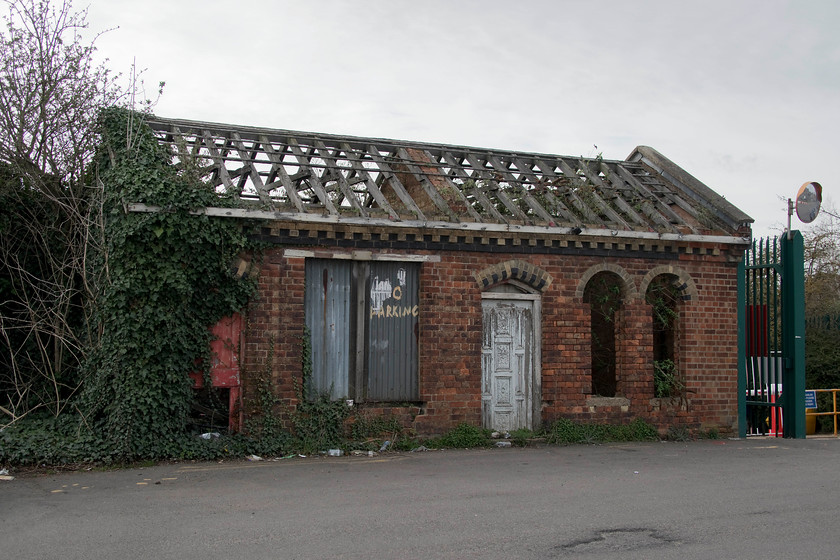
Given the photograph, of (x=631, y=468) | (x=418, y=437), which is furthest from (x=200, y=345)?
(x=631, y=468)

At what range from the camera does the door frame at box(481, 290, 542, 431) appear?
12.4 meters

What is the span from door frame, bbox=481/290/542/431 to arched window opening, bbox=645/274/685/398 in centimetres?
230

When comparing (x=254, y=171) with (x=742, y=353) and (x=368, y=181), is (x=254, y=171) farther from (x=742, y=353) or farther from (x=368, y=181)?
(x=742, y=353)

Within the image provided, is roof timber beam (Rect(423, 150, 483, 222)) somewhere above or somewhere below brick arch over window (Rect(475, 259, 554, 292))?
above

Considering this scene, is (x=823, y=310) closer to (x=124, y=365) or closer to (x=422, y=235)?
(x=422, y=235)

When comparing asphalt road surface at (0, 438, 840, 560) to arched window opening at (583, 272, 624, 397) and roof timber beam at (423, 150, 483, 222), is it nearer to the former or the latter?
arched window opening at (583, 272, 624, 397)

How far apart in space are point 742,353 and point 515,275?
483 centimetres

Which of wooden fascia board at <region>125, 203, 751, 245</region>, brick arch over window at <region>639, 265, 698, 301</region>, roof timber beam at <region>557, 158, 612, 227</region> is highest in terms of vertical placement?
roof timber beam at <region>557, 158, 612, 227</region>

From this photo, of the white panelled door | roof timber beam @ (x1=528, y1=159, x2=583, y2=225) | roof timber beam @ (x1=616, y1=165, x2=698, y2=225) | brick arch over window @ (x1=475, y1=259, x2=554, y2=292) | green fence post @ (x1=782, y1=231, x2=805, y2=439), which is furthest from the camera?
roof timber beam @ (x1=616, y1=165, x2=698, y2=225)

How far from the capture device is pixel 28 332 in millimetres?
11297

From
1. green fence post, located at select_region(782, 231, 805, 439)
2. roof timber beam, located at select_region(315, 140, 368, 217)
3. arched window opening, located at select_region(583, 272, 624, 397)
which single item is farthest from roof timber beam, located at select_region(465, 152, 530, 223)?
green fence post, located at select_region(782, 231, 805, 439)

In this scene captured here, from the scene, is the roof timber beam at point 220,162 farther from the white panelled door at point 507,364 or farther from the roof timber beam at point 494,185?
the white panelled door at point 507,364

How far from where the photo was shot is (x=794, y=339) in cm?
1355

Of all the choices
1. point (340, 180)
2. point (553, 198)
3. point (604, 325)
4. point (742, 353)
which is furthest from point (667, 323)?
point (340, 180)
